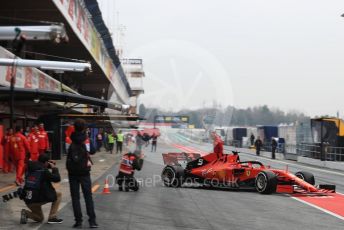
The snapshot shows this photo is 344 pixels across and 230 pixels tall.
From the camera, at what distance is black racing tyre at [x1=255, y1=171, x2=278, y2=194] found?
1311 cm

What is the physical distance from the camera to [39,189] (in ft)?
26.8

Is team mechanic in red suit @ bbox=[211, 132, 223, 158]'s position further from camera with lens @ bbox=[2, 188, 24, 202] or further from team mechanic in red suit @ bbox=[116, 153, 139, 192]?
camera with lens @ bbox=[2, 188, 24, 202]

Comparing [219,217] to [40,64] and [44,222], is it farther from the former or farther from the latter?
[40,64]

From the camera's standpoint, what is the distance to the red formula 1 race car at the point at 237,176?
13383mm

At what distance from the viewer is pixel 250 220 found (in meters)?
9.27

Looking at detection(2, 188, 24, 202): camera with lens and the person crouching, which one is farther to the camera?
the person crouching

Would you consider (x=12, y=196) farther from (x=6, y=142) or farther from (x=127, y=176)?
(x=6, y=142)

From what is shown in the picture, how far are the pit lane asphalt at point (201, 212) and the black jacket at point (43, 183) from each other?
0.48 meters

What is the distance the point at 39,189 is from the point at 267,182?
684 cm

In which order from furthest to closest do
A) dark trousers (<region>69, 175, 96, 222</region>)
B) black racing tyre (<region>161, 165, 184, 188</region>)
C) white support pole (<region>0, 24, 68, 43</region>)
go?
black racing tyre (<region>161, 165, 184, 188</region>) → dark trousers (<region>69, 175, 96, 222</region>) → white support pole (<region>0, 24, 68, 43</region>)

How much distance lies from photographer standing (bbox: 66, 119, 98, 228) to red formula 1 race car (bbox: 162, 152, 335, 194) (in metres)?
6.30

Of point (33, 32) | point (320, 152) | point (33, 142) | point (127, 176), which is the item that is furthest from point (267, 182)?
point (320, 152)

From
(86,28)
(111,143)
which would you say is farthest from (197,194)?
(111,143)

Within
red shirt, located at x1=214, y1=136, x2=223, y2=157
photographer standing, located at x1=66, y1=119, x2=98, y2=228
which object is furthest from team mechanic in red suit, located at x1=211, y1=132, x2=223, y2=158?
photographer standing, located at x1=66, y1=119, x2=98, y2=228
